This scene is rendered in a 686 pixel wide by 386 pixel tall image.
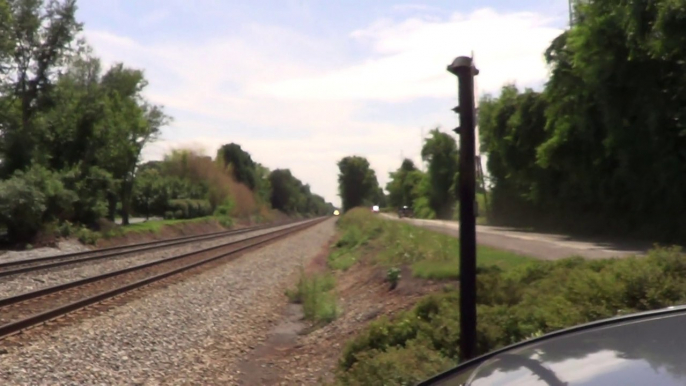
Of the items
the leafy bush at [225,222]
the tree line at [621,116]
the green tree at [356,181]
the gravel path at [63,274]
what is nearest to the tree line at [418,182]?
the green tree at [356,181]

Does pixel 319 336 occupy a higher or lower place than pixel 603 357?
lower

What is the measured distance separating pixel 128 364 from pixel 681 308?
374 inches

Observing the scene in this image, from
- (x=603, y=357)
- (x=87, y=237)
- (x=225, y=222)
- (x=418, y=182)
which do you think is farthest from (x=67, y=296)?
(x=418, y=182)

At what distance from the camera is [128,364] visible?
1116cm

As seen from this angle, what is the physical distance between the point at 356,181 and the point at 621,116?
457 feet

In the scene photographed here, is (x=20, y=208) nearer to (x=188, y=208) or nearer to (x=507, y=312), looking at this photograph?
(x=507, y=312)

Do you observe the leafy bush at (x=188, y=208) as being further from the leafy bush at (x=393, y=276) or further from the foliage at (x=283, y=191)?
the foliage at (x=283, y=191)

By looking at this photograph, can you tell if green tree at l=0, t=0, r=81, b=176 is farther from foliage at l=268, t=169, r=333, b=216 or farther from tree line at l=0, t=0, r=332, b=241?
foliage at l=268, t=169, r=333, b=216

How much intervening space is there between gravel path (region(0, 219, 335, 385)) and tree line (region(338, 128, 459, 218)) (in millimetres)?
7553

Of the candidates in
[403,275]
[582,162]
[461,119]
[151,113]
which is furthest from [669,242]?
[151,113]

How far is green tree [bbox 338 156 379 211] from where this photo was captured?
6565 inches

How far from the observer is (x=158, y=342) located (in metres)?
12.9

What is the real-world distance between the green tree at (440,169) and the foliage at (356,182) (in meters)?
73.2

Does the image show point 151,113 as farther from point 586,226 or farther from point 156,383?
point 156,383
